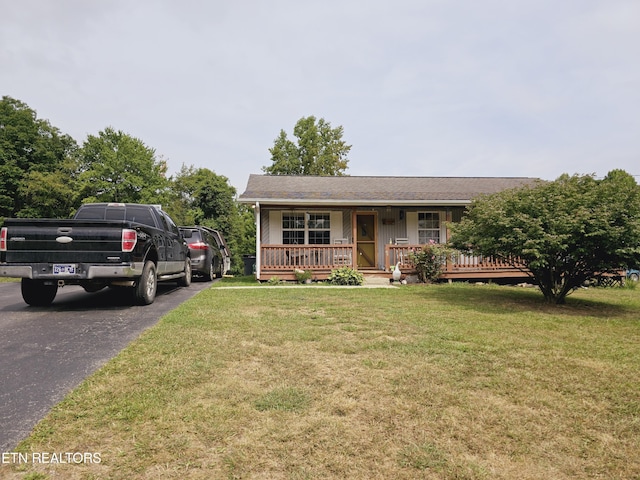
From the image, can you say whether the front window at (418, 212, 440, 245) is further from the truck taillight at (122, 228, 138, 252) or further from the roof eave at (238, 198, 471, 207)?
the truck taillight at (122, 228, 138, 252)

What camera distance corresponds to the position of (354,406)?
2.50 metres

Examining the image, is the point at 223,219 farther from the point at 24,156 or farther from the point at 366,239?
the point at 24,156

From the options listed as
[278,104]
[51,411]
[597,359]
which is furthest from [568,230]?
[278,104]

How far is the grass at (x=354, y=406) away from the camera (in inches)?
71.9

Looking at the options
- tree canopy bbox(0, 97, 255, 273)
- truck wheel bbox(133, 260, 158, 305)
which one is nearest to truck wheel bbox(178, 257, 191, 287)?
truck wheel bbox(133, 260, 158, 305)

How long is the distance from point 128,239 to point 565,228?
792cm

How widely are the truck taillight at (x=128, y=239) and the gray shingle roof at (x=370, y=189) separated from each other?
5.89 meters

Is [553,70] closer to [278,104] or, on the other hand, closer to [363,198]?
[363,198]

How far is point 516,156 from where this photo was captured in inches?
1053

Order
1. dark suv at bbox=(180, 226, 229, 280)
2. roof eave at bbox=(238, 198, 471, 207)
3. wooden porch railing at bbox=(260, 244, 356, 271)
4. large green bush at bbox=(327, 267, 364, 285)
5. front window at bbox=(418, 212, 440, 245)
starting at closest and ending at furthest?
dark suv at bbox=(180, 226, 229, 280) → large green bush at bbox=(327, 267, 364, 285) → roof eave at bbox=(238, 198, 471, 207) → wooden porch railing at bbox=(260, 244, 356, 271) → front window at bbox=(418, 212, 440, 245)

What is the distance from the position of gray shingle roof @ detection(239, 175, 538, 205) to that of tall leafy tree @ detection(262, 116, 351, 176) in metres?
22.0

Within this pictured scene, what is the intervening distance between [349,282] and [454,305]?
4472 mm

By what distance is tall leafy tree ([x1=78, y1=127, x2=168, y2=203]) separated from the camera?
27.1 meters

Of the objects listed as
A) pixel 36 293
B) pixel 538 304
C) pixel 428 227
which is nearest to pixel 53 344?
pixel 36 293
